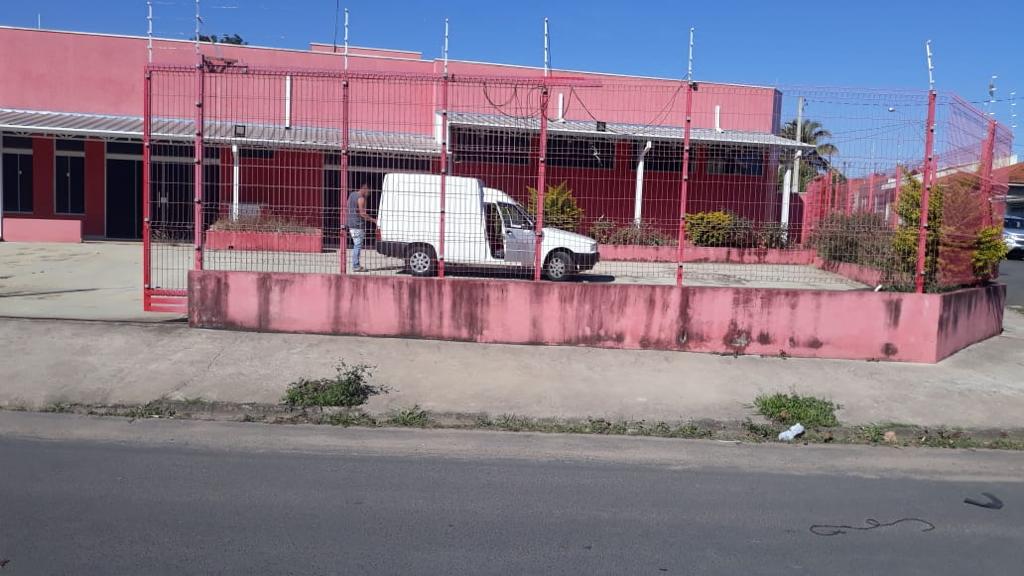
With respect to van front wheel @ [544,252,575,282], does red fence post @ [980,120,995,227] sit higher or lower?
higher

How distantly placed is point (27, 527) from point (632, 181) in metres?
8.34

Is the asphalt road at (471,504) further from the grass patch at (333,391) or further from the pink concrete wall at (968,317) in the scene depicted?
the pink concrete wall at (968,317)

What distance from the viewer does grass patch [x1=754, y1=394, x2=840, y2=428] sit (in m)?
8.15

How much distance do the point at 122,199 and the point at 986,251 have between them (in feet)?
75.9

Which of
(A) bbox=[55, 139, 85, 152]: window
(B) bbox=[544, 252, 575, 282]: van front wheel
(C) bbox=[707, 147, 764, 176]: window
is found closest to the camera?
(C) bbox=[707, 147, 764, 176]: window

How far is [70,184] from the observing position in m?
24.7

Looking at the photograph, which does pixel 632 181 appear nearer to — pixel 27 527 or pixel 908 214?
pixel 908 214

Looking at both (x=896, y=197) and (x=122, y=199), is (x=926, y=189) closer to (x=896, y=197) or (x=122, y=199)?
(x=896, y=197)

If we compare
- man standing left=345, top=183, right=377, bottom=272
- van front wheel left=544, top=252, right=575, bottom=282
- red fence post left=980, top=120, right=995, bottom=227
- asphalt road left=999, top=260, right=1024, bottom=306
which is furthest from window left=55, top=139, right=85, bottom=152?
asphalt road left=999, top=260, right=1024, bottom=306

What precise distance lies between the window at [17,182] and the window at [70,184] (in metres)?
0.79

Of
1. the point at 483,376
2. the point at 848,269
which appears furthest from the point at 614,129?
the point at 483,376

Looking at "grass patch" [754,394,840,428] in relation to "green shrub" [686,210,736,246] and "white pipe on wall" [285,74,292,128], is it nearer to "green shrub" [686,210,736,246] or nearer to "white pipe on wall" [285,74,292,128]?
"green shrub" [686,210,736,246]

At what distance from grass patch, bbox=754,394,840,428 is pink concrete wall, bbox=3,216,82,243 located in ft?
67.1

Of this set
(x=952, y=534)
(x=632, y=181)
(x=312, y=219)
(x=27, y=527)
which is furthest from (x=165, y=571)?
(x=632, y=181)
